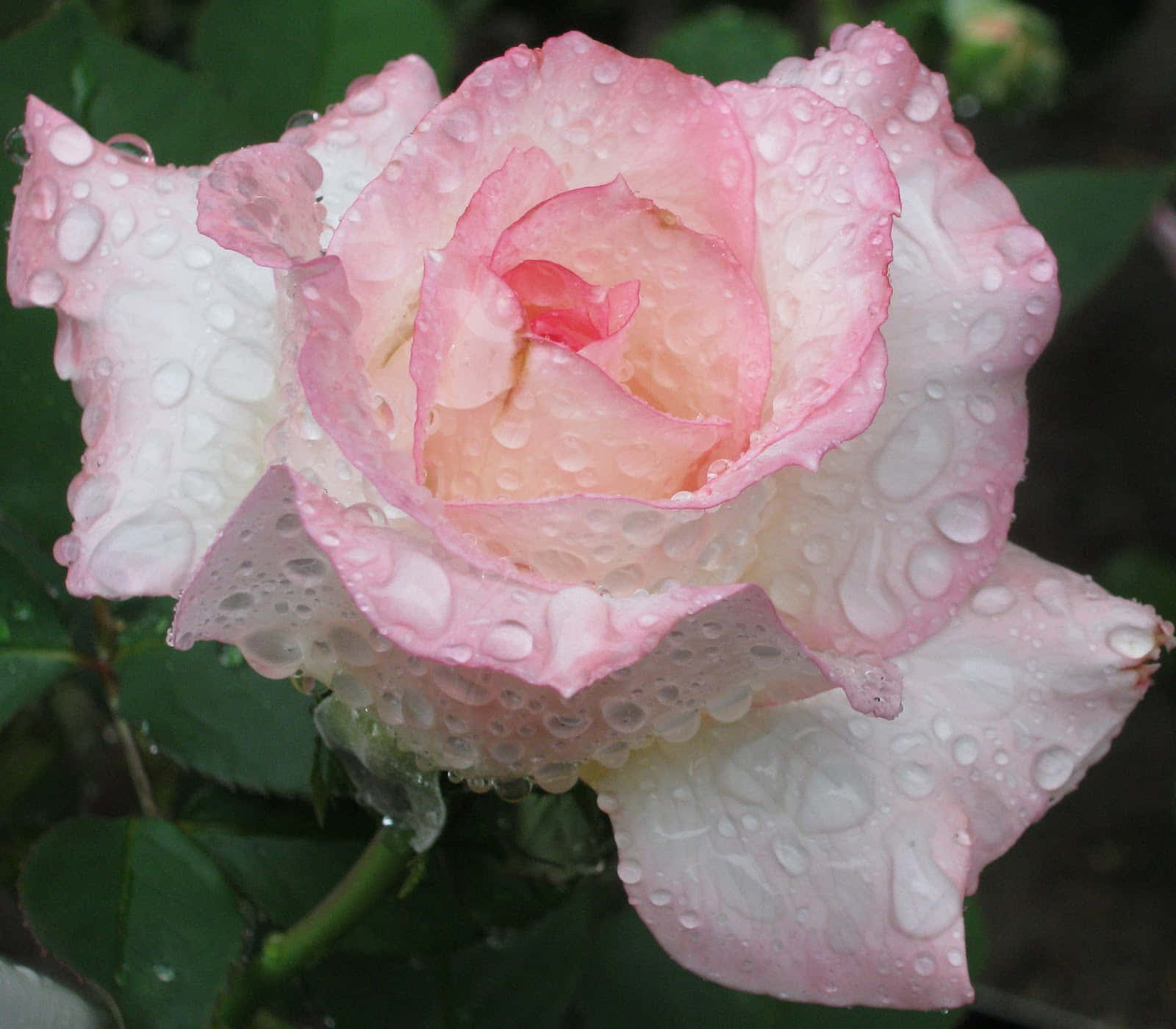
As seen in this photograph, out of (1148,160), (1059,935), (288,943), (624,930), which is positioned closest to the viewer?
(288,943)

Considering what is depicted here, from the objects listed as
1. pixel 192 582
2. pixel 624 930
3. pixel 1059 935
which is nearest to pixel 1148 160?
pixel 1059 935

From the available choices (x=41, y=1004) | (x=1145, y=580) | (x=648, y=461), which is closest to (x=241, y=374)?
(x=648, y=461)

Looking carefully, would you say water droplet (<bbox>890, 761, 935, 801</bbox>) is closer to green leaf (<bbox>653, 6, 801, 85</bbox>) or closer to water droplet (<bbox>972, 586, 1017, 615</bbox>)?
water droplet (<bbox>972, 586, 1017, 615</bbox>)

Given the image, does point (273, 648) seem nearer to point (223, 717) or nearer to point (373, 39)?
point (223, 717)

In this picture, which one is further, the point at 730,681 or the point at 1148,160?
the point at 1148,160

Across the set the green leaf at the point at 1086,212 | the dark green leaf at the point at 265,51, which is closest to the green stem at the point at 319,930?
the dark green leaf at the point at 265,51

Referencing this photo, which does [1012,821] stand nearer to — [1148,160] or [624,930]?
[624,930]

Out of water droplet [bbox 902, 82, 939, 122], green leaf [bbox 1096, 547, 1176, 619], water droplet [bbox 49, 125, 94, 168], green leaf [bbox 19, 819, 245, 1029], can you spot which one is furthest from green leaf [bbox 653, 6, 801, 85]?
green leaf [bbox 1096, 547, 1176, 619]

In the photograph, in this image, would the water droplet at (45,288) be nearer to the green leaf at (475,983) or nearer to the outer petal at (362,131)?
the outer petal at (362,131)
